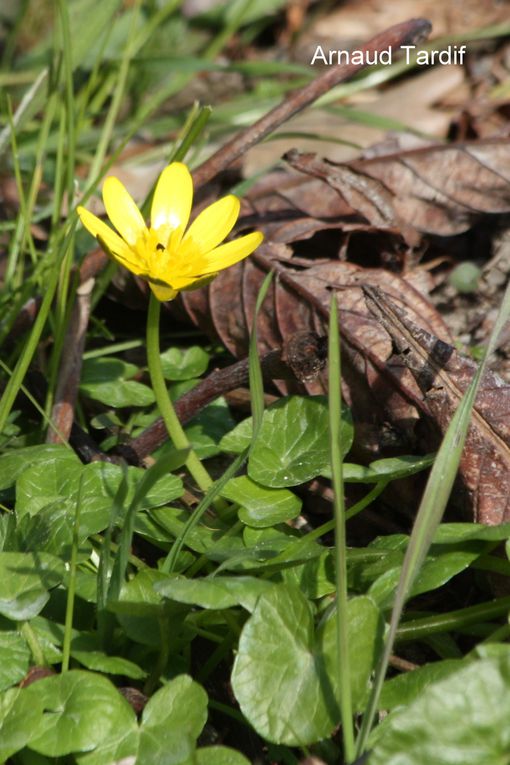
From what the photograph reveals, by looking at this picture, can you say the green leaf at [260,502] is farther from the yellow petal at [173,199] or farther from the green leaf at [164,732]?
the yellow petal at [173,199]

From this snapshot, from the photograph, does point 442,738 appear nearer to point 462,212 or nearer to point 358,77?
point 462,212

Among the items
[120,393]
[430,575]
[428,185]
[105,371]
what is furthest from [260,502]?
[428,185]

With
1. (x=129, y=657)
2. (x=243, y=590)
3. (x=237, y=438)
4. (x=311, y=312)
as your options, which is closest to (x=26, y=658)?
(x=129, y=657)

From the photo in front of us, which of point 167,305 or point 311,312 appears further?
point 167,305

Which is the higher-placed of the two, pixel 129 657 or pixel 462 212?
pixel 462 212

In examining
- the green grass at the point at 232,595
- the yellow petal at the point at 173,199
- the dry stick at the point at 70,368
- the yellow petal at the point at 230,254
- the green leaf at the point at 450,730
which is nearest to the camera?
the green leaf at the point at 450,730

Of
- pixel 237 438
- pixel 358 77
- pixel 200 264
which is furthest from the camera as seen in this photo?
pixel 358 77

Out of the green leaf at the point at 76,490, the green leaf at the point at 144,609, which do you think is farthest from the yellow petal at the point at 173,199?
the green leaf at the point at 144,609

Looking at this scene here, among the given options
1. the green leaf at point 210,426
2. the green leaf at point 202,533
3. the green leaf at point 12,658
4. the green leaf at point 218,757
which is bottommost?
the green leaf at point 218,757
